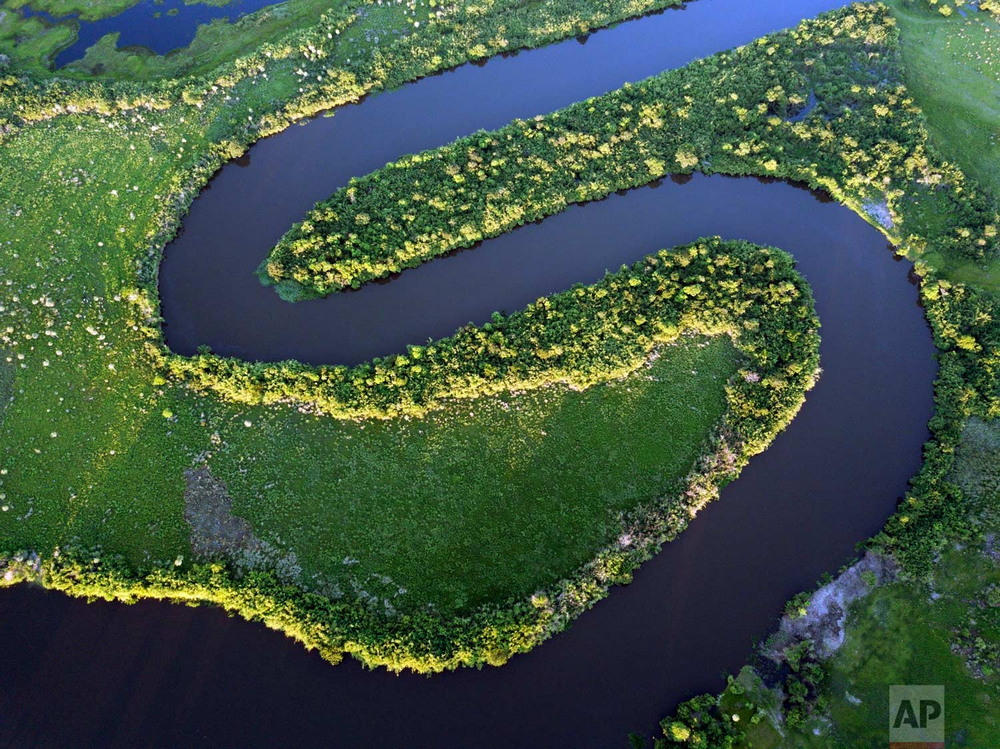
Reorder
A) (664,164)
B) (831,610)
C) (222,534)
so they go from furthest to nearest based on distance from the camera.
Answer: (664,164) → (222,534) → (831,610)

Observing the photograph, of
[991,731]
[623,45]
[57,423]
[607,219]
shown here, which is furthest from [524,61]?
[991,731]

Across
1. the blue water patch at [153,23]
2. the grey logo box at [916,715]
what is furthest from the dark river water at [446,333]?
the blue water patch at [153,23]

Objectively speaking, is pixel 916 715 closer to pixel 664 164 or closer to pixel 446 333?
pixel 446 333

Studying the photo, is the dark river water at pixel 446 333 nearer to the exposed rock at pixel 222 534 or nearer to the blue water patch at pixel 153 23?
the exposed rock at pixel 222 534

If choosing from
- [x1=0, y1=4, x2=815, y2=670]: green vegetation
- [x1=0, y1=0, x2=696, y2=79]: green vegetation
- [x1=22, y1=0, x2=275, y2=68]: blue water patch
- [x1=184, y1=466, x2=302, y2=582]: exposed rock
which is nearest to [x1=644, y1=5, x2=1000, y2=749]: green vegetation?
[x1=0, y1=4, x2=815, y2=670]: green vegetation

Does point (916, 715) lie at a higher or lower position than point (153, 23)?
lower

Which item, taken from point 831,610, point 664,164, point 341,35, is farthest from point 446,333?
point 341,35

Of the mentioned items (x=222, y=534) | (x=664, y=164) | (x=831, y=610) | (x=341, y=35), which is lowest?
(x=831, y=610)
